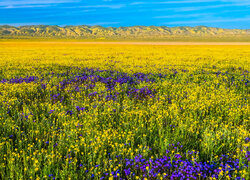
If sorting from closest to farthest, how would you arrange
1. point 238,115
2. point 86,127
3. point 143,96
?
point 86,127 → point 238,115 → point 143,96

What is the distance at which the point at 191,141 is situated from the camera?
5270mm

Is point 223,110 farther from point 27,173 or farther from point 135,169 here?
point 27,173

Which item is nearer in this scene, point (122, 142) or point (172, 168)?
point (172, 168)

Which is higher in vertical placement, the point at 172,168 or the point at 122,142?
the point at 122,142

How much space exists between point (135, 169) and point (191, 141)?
197cm

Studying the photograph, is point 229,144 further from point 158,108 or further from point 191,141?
point 158,108

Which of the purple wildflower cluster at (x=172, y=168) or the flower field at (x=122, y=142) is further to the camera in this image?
the flower field at (x=122, y=142)

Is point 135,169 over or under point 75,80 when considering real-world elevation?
under

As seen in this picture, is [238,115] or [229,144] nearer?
[229,144]

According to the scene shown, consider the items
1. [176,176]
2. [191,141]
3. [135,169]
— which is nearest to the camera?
[176,176]

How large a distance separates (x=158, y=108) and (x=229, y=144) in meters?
2.87

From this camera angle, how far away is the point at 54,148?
4.84m

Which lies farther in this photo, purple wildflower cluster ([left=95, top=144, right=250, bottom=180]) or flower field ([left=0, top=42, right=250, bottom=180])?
flower field ([left=0, top=42, right=250, bottom=180])

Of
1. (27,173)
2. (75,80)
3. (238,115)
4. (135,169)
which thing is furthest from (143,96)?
(27,173)
